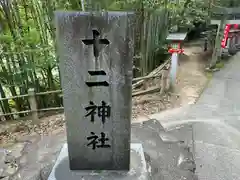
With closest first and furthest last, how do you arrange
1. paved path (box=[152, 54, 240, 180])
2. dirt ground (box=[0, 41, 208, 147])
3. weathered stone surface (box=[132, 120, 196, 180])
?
weathered stone surface (box=[132, 120, 196, 180]) → paved path (box=[152, 54, 240, 180]) → dirt ground (box=[0, 41, 208, 147])

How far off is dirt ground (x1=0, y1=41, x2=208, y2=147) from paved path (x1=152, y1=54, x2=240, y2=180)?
237 mm

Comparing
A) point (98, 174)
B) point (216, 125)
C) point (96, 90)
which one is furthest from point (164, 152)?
point (96, 90)

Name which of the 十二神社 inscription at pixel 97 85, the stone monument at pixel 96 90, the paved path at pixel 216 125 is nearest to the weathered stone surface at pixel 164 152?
the paved path at pixel 216 125

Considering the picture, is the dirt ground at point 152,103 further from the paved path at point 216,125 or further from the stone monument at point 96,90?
the stone monument at point 96,90

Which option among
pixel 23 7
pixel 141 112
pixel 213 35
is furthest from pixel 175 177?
pixel 213 35

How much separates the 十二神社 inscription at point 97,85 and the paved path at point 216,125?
4.05 feet

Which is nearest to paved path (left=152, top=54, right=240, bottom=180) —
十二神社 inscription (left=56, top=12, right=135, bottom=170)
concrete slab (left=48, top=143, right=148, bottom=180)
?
concrete slab (left=48, top=143, right=148, bottom=180)

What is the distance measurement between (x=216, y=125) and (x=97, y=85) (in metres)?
2.73

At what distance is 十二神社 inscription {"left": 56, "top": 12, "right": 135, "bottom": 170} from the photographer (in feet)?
6.31

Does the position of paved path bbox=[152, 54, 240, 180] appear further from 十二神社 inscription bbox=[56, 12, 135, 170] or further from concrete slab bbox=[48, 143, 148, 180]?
十二神社 inscription bbox=[56, 12, 135, 170]

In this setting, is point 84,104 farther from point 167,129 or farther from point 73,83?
point 167,129

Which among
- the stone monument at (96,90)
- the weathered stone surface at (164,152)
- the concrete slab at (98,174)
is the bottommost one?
the weathered stone surface at (164,152)

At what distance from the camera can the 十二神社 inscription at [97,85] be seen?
1925 mm

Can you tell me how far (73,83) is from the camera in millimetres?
2100
